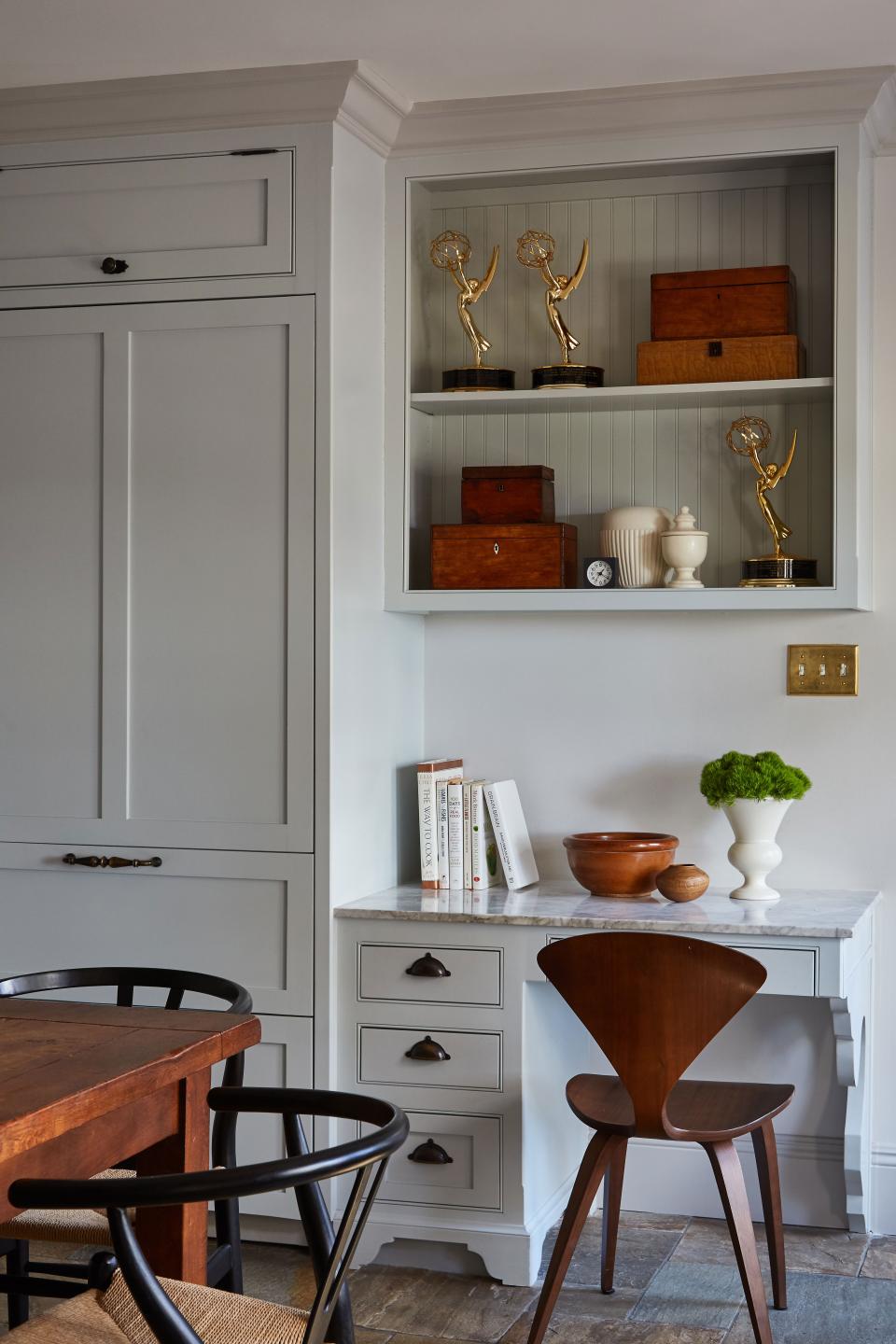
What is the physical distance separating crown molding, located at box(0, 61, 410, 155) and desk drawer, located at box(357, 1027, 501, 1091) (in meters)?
1.88

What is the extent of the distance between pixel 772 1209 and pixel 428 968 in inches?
31.9

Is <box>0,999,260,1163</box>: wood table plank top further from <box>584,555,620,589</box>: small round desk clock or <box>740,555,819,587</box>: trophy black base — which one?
<box>740,555,819,587</box>: trophy black base

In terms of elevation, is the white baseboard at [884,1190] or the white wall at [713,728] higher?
the white wall at [713,728]

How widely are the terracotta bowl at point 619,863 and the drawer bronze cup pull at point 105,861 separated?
2.95 feet

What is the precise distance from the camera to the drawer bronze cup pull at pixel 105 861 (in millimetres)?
3033

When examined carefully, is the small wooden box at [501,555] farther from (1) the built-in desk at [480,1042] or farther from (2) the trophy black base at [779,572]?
(1) the built-in desk at [480,1042]

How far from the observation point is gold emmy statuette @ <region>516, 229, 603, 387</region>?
3.24 m

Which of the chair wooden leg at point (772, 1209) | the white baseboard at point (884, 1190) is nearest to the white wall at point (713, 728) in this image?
the white baseboard at point (884, 1190)

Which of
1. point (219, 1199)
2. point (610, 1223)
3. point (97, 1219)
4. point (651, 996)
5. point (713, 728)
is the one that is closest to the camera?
point (219, 1199)

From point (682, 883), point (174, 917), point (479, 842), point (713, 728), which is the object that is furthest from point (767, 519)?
point (174, 917)

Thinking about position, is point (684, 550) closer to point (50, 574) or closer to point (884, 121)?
point (884, 121)

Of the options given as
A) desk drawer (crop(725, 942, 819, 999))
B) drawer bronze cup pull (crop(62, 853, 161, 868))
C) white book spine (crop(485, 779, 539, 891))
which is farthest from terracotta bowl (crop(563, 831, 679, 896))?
drawer bronze cup pull (crop(62, 853, 161, 868))

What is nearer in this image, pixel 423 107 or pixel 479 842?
pixel 423 107

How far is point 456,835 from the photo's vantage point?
3.25 meters
